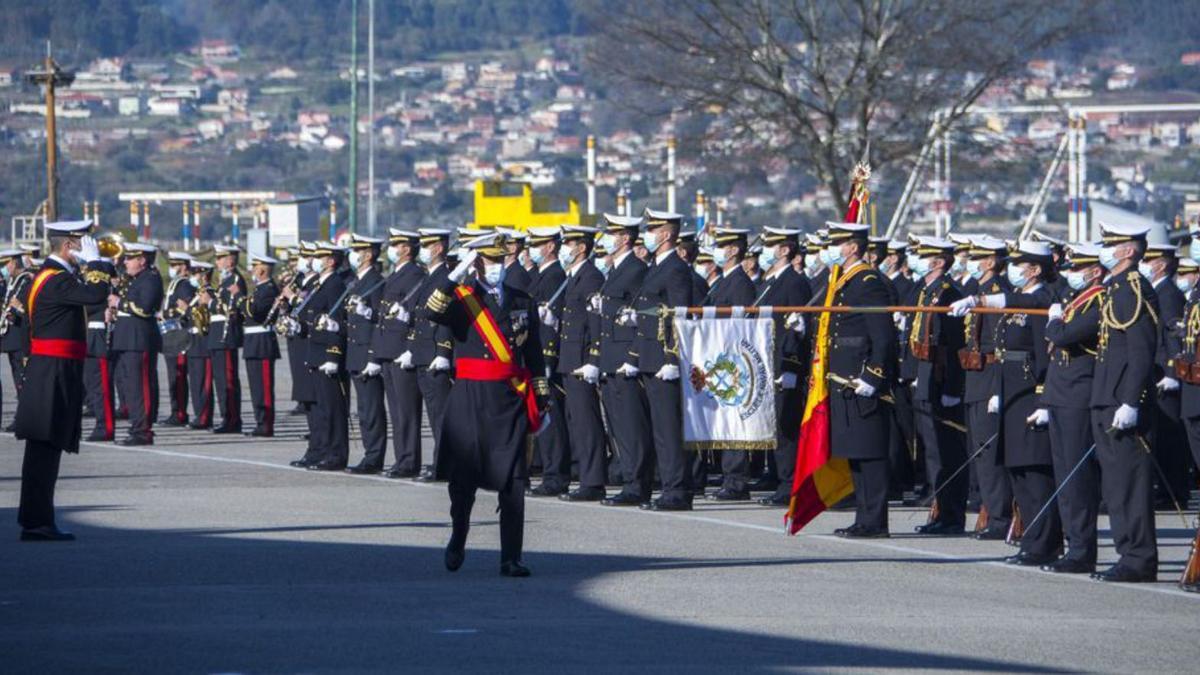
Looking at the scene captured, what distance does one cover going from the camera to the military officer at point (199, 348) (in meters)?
24.8

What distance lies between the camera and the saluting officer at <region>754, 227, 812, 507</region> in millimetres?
17672

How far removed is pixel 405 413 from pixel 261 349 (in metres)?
4.64

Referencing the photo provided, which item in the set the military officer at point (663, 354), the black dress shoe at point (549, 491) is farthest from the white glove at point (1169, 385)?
the black dress shoe at point (549, 491)

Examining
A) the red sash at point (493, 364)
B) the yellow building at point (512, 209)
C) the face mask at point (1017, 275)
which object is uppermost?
the yellow building at point (512, 209)

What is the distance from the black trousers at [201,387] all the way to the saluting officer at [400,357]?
5.76 meters

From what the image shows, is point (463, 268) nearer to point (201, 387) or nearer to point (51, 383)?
point (51, 383)

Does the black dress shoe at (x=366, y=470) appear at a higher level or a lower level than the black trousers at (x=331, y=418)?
lower

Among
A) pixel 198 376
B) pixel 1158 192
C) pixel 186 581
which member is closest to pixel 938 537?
pixel 186 581

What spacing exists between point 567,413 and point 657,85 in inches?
738

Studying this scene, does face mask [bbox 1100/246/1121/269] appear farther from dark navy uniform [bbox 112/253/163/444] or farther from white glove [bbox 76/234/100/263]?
dark navy uniform [bbox 112/253/163/444]

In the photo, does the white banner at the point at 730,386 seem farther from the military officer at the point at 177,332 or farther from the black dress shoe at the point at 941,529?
the military officer at the point at 177,332

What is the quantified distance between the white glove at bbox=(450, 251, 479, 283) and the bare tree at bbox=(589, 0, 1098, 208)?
73.0 ft

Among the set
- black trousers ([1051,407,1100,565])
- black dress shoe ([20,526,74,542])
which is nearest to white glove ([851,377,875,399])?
black trousers ([1051,407,1100,565])

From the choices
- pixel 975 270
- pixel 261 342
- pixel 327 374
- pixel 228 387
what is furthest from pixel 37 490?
pixel 228 387
